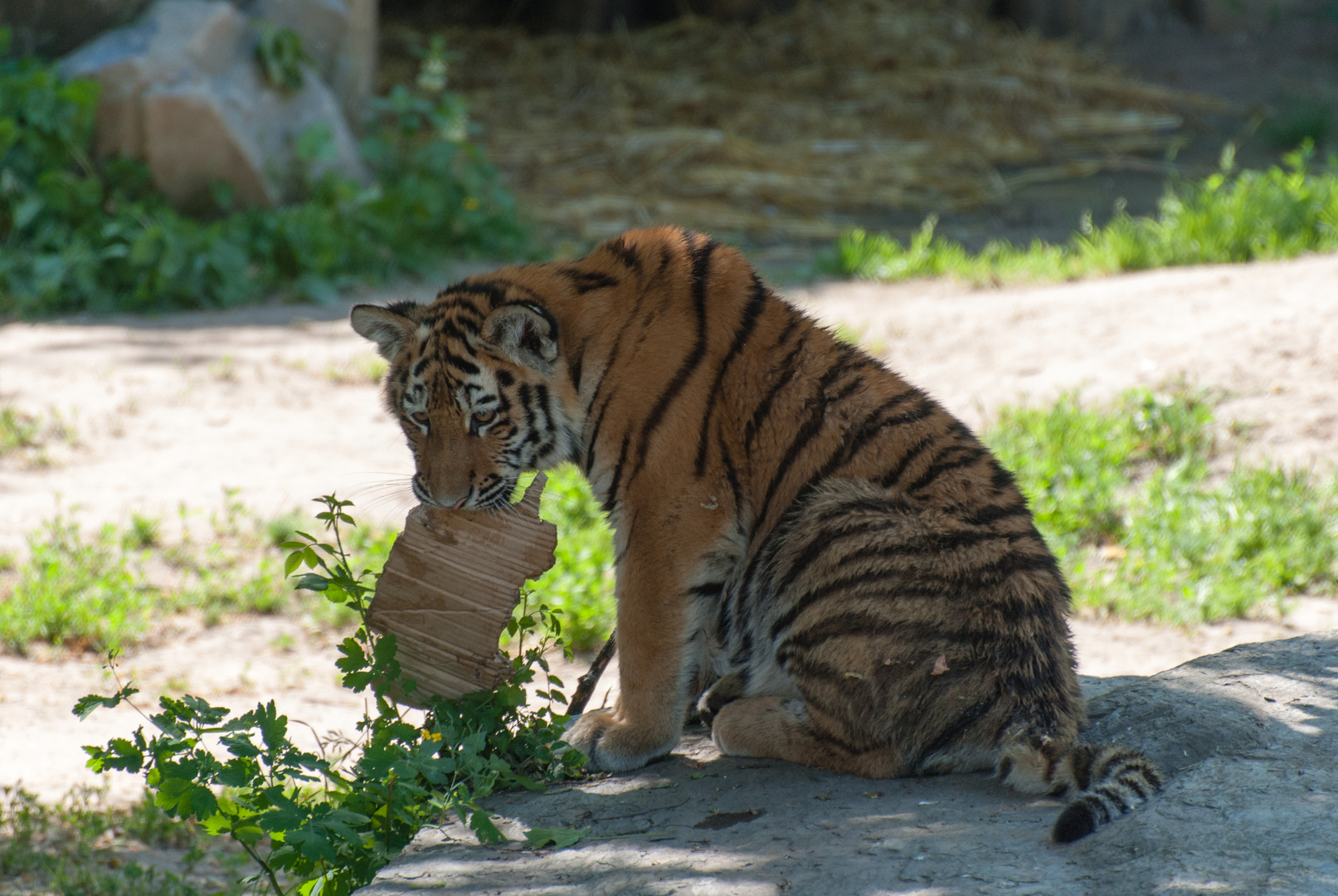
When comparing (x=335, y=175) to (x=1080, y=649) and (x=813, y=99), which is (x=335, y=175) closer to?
(x=813, y=99)

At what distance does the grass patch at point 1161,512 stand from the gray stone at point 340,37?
6108mm

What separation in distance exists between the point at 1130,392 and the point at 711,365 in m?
3.52

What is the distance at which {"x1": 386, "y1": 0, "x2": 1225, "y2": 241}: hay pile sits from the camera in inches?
418

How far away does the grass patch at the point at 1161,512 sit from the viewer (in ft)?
16.2

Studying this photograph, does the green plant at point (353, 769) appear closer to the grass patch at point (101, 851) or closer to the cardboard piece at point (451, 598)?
the cardboard piece at point (451, 598)

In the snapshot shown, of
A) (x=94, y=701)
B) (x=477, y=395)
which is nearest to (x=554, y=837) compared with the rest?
(x=94, y=701)

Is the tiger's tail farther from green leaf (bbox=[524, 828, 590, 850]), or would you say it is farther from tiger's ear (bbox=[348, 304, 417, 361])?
tiger's ear (bbox=[348, 304, 417, 361])

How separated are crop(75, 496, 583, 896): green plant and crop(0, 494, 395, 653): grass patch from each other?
1806 millimetres

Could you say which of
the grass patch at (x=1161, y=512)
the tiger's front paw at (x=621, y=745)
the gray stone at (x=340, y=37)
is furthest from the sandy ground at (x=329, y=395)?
the gray stone at (x=340, y=37)

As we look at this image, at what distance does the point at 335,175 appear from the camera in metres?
9.12

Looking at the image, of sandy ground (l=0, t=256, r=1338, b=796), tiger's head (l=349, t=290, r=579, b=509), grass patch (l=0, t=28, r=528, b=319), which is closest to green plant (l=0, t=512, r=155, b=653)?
sandy ground (l=0, t=256, r=1338, b=796)

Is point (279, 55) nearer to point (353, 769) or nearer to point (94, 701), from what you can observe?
point (353, 769)

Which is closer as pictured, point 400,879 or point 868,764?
point 400,879

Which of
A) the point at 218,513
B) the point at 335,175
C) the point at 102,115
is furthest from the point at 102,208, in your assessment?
the point at 218,513
